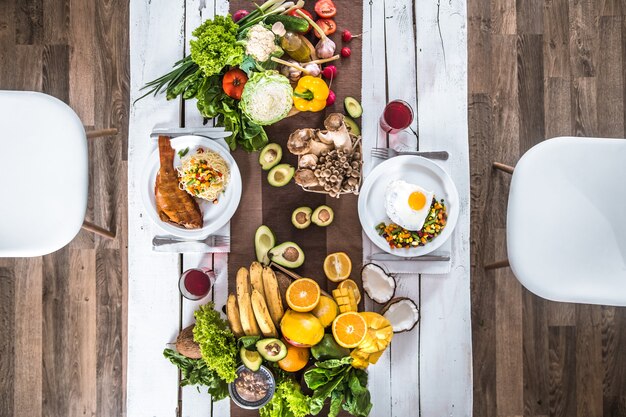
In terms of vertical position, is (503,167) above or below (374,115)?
below

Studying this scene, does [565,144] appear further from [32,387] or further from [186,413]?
[32,387]

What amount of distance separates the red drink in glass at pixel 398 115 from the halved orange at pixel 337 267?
22.7 inches

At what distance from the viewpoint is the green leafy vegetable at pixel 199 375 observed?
6.02ft

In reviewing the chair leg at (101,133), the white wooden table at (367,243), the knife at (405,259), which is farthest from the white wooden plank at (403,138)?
the chair leg at (101,133)

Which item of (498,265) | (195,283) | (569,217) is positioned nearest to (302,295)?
(195,283)

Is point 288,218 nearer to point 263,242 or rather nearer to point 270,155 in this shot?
point 263,242

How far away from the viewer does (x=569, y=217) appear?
6.10 ft

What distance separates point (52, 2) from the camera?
8.15 ft

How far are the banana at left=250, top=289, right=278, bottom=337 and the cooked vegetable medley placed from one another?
22.2 inches

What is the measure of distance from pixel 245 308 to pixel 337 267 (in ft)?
1.38

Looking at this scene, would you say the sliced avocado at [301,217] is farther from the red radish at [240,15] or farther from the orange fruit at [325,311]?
the red radish at [240,15]

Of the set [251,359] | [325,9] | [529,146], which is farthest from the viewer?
[529,146]

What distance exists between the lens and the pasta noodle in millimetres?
1843

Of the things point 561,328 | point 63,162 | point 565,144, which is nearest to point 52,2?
point 63,162
